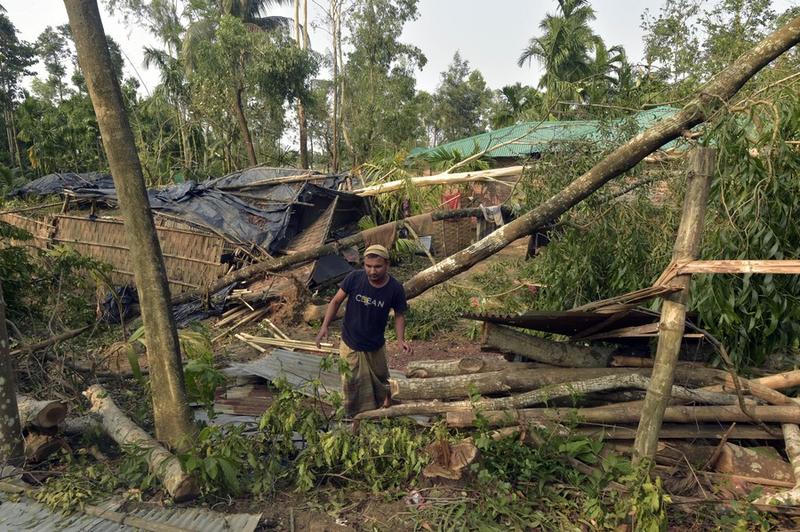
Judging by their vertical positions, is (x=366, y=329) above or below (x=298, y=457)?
above

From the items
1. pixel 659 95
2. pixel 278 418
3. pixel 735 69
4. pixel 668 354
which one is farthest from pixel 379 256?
pixel 659 95

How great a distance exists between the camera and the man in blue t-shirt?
167 inches

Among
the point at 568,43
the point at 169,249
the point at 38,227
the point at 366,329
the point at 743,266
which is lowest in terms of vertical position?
the point at 366,329

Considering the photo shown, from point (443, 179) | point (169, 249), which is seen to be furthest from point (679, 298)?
point (169, 249)

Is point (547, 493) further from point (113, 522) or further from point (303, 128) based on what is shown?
point (303, 128)

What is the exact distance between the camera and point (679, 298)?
9.72ft

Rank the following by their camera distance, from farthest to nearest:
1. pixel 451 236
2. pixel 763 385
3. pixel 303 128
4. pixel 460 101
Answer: pixel 460 101, pixel 303 128, pixel 451 236, pixel 763 385

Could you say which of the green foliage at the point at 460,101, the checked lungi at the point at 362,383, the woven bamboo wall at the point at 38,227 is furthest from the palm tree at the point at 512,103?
the checked lungi at the point at 362,383

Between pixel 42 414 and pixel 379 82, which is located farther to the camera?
pixel 379 82

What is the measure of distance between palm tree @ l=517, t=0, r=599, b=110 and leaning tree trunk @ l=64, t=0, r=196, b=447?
2111 centimetres

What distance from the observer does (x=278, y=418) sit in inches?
142

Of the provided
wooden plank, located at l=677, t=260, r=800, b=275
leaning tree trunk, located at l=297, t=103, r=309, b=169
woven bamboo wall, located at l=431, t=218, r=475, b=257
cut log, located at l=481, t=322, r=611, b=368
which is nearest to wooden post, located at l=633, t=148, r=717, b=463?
wooden plank, located at l=677, t=260, r=800, b=275

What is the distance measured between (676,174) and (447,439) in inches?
147

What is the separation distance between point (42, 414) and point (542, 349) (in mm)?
3952
